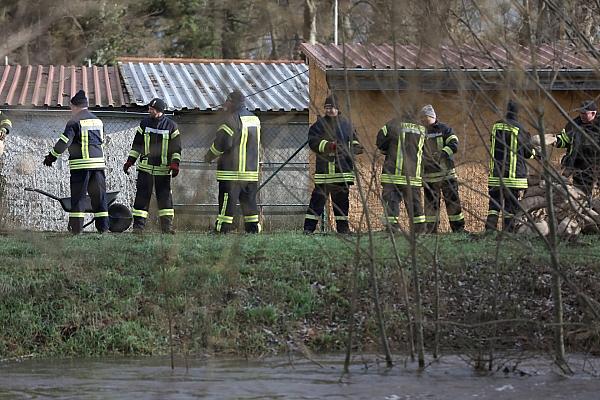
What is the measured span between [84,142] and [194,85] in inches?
278

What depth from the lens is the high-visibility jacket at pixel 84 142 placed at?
44.5ft

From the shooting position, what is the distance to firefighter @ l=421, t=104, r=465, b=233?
809cm

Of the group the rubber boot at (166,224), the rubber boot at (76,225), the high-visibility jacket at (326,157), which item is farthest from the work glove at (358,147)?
the rubber boot at (76,225)

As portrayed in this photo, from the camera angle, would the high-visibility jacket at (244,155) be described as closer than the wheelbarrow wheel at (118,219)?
Yes

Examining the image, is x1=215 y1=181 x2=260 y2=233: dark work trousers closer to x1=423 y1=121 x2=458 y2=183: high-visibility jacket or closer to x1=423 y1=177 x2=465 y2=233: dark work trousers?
x1=423 y1=121 x2=458 y2=183: high-visibility jacket

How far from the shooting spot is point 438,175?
948cm

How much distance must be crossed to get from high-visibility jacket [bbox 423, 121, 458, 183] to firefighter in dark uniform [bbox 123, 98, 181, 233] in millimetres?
3417

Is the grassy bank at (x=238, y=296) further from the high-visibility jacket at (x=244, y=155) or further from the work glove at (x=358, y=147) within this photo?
the high-visibility jacket at (x=244, y=155)

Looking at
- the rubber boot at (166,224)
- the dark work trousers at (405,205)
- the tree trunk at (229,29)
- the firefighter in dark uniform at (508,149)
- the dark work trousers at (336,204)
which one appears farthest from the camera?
the dark work trousers at (336,204)

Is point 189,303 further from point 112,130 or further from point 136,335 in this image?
point 112,130

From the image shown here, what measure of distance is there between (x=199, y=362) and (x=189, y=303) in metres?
0.95

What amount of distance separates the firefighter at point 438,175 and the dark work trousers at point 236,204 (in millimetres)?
2606

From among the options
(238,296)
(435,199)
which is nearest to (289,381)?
(435,199)

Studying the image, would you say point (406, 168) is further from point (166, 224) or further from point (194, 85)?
point (194, 85)
